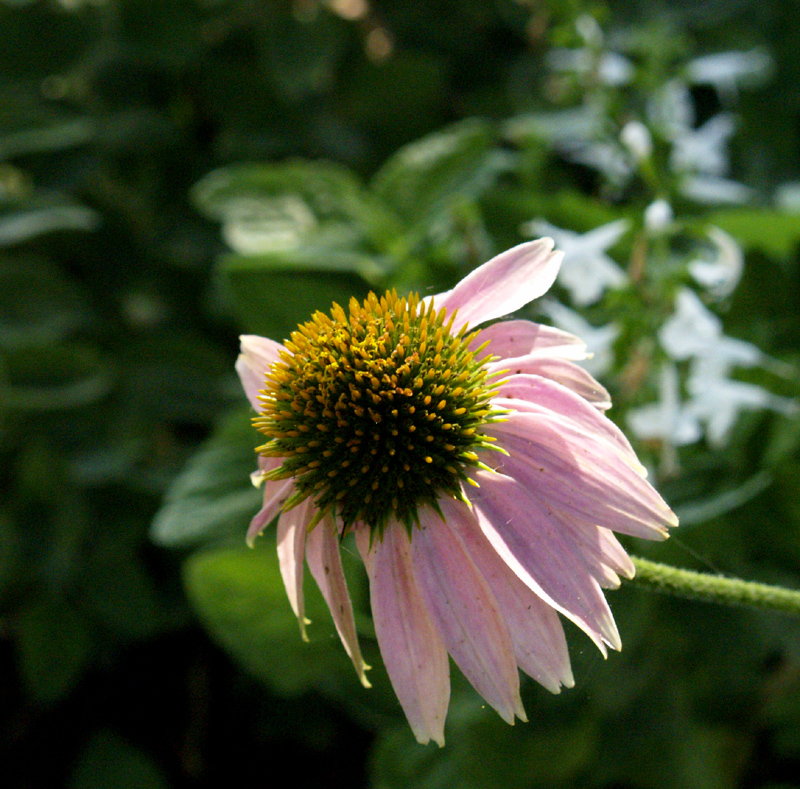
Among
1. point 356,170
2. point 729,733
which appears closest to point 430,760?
point 729,733

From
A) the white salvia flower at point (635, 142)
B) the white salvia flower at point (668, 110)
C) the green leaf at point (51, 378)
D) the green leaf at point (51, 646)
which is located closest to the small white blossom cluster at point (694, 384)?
the white salvia flower at point (635, 142)

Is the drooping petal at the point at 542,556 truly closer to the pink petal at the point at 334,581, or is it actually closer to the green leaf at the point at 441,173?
the pink petal at the point at 334,581

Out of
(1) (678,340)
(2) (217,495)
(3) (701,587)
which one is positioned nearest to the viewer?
(3) (701,587)

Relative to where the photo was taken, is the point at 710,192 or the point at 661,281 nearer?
the point at 661,281

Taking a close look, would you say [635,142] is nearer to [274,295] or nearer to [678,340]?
[678,340]

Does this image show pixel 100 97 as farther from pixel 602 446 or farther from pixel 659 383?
pixel 602 446

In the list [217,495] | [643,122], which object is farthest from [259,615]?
Answer: [643,122]

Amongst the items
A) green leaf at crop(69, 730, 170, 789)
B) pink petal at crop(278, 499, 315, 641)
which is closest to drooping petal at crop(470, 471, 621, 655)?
pink petal at crop(278, 499, 315, 641)
